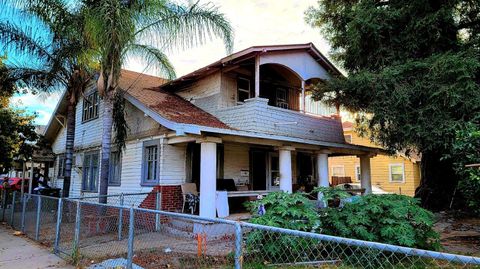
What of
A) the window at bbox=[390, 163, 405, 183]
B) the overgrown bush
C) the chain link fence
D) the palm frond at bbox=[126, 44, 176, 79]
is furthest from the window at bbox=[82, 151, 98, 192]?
the window at bbox=[390, 163, 405, 183]

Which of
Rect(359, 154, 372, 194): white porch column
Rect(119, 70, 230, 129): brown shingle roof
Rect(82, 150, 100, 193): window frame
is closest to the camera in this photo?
Rect(119, 70, 230, 129): brown shingle roof

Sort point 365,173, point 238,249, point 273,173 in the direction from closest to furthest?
point 238,249
point 273,173
point 365,173

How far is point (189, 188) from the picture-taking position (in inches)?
460

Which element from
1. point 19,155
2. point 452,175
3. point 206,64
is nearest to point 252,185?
point 206,64

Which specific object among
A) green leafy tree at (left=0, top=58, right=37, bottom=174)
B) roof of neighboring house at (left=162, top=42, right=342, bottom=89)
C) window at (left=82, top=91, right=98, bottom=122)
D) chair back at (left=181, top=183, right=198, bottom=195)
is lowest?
chair back at (left=181, top=183, right=198, bottom=195)

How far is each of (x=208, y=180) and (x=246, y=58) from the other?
4589 millimetres

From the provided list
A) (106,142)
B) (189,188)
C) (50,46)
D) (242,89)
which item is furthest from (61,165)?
(242,89)

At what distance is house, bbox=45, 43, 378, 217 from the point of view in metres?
11.0

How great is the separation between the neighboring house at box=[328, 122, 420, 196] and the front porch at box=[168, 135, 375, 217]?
31.0 feet

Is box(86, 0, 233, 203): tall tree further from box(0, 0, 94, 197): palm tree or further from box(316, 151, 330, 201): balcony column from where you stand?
box(316, 151, 330, 201): balcony column

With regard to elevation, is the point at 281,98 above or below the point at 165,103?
above

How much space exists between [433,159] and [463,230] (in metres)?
5.24

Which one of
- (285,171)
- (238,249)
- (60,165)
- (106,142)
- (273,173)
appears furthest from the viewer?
(60,165)

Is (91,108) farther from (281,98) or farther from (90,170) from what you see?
(281,98)
